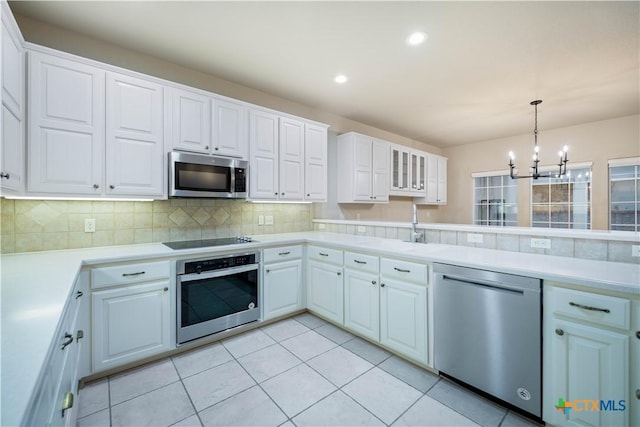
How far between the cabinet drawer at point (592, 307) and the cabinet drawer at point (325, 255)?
162 centimetres

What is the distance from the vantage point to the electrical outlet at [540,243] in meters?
1.98

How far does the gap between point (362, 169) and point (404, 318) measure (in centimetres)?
247

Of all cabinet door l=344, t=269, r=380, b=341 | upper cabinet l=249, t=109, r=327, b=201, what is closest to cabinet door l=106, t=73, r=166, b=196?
upper cabinet l=249, t=109, r=327, b=201

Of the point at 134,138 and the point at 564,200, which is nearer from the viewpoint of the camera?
the point at 134,138

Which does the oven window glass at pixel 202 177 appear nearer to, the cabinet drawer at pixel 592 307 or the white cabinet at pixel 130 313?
the white cabinet at pixel 130 313

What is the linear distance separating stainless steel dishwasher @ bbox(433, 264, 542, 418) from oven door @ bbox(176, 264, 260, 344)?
5.48 ft

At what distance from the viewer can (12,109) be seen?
1628 mm

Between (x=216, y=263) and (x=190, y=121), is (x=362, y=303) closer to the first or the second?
(x=216, y=263)

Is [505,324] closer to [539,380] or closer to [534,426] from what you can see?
[539,380]

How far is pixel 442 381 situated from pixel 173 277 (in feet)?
7.22

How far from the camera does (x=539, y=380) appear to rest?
1.55 meters

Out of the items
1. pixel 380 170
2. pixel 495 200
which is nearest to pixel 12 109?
pixel 380 170

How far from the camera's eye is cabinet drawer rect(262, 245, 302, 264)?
2795mm

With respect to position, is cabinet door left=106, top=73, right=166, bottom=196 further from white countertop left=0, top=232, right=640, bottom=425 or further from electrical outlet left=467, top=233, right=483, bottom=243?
electrical outlet left=467, top=233, right=483, bottom=243
